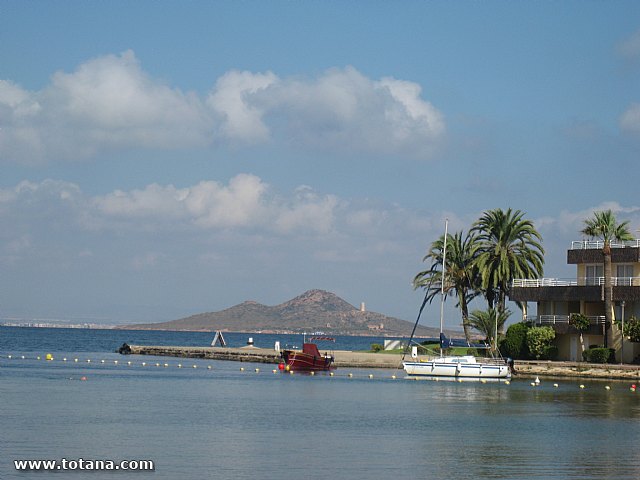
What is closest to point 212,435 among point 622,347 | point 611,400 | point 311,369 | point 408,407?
point 408,407

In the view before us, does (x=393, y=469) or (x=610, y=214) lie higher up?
(x=610, y=214)

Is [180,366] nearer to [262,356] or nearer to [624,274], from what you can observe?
[262,356]

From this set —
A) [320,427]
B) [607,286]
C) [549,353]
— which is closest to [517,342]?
[549,353]

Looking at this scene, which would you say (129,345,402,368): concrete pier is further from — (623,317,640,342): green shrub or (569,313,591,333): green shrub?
(623,317,640,342): green shrub

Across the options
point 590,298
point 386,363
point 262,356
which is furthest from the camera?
point 262,356

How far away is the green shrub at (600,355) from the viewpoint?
284 ft

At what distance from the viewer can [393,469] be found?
3372 centimetres

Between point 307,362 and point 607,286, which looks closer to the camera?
point 607,286

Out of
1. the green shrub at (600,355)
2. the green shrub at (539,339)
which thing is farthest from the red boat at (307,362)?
the green shrub at (600,355)

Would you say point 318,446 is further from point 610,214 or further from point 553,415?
point 610,214

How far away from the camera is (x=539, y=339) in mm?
91438

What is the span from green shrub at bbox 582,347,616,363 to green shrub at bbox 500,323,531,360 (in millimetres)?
7074

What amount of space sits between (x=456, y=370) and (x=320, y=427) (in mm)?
38570

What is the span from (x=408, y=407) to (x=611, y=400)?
15.6 m
